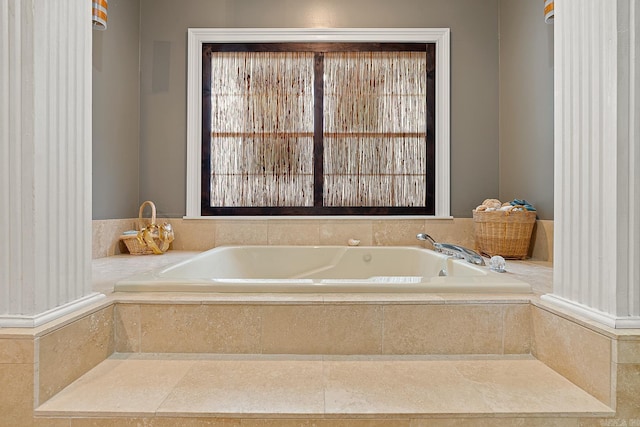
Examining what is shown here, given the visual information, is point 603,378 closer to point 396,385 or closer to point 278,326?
point 396,385

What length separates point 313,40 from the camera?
2.77m

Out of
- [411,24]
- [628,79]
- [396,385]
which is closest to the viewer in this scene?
[628,79]

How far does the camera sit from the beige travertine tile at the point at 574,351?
105 cm

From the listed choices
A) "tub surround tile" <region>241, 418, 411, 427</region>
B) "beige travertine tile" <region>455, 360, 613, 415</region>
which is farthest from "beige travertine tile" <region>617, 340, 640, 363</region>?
"tub surround tile" <region>241, 418, 411, 427</region>

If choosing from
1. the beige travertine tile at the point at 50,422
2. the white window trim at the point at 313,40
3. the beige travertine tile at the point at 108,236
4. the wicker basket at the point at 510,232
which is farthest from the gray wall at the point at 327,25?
the beige travertine tile at the point at 50,422

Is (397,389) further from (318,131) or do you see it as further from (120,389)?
(318,131)

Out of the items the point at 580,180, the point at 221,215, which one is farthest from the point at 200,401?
the point at 221,215

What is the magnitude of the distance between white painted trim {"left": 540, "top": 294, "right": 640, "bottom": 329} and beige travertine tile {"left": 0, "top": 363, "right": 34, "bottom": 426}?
1.50 metres

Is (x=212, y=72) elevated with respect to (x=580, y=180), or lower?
elevated

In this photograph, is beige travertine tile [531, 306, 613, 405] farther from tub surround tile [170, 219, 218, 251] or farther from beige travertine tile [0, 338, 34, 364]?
tub surround tile [170, 219, 218, 251]

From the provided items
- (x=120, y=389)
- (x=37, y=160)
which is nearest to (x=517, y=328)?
(x=120, y=389)

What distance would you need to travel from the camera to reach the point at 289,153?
2812 millimetres

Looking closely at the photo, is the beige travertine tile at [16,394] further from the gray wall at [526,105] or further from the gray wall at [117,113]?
the gray wall at [526,105]

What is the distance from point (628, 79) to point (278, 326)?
1.23m
